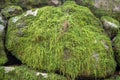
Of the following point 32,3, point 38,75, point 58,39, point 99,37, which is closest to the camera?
point 38,75

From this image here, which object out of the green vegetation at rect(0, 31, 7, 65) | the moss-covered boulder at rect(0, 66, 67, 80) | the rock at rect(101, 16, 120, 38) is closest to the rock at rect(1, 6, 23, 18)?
the green vegetation at rect(0, 31, 7, 65)

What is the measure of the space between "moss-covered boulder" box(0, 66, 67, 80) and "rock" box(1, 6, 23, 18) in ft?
5.47

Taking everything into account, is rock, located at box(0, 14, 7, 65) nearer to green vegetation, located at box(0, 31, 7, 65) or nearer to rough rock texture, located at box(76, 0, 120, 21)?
green vegetation, located at box(0, 31, 7, 65)

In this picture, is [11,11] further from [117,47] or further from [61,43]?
[117,47]

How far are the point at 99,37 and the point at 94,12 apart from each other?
5.15ft

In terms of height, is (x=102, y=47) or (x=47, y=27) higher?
(x=47, y=27)

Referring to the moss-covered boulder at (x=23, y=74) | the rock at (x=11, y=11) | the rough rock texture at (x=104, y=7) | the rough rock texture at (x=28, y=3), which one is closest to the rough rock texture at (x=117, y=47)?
the rough rock texture at (x=104, y=7)

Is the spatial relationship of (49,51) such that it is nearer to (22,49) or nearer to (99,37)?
(22,49)

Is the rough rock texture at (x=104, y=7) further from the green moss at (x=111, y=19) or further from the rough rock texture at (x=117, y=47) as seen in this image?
the rough rock texture at (x=117, y=47)

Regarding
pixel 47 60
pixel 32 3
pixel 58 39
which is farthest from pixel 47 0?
pixel 47 60

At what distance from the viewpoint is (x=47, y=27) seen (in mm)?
5672

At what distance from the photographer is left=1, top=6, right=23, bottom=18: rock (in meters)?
6.21

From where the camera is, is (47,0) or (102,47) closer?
(102,47)

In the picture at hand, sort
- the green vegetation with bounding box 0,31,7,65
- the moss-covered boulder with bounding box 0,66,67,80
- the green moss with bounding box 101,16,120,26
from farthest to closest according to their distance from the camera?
the green moss with bounding box 101,16,120,26, the green vegetation with bounding box 0,31,7,65, the moss-covered boulder with bounding box 0,66,67,80
